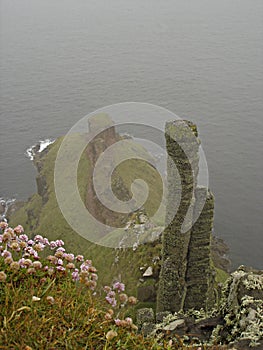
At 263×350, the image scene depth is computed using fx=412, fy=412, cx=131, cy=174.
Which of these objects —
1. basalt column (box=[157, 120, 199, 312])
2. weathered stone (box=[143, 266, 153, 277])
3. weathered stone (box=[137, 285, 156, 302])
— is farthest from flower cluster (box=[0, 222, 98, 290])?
weathered stone (box=[143, 266, 153, 277])

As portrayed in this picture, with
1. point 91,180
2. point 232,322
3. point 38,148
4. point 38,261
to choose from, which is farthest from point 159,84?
point 38,261

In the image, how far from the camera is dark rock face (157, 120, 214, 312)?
61.9 feet

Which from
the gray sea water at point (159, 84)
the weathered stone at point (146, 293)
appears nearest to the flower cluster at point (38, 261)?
the weathered stone at point (146, 293)

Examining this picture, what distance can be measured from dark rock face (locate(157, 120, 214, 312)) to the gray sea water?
3872 centimetres

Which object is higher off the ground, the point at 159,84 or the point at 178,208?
the point at 159,84

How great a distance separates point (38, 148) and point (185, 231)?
72031 mm

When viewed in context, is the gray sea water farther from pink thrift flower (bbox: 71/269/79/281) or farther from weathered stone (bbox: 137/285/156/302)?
pink thrift flower (bbox: 71/269/79/281)

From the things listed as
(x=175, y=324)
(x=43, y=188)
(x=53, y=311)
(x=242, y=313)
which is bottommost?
(x=43, y=188)

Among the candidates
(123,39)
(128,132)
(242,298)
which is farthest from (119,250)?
(123,39)

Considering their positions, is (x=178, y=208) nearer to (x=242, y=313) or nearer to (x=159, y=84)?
(x=242, y=313)

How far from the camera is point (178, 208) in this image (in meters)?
20.3

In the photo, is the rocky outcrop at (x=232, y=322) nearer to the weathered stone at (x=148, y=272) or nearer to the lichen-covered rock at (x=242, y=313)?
the lichen-covered rock at (x=242, y=313)

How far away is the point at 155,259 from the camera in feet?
93.4

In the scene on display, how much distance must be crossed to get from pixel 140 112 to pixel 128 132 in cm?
658
